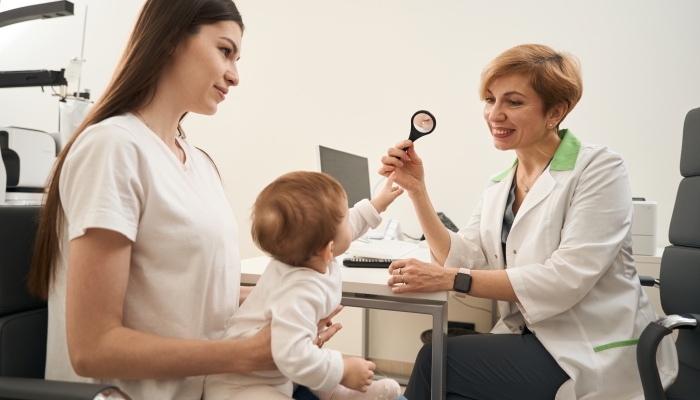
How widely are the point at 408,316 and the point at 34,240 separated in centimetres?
243

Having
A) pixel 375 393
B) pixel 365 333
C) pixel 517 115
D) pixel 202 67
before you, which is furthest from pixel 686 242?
pixel 365 333

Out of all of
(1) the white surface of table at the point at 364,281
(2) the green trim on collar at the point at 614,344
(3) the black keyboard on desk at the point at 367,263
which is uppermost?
(1) the white surface of table at the point at 364,281

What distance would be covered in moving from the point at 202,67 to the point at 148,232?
373mm

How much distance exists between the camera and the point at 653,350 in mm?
1128

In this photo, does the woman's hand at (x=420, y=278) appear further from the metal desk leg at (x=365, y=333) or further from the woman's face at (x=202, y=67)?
the metal desk leg at (x=365, y=333)

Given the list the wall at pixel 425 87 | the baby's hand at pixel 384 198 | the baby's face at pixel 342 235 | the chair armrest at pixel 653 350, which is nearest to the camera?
the baby's face at pixel 342 235

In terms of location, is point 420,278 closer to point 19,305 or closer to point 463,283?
point 463,283

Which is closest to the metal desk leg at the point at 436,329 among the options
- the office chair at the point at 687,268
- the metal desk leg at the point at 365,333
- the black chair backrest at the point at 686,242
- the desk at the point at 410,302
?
the desk at the point at 410,302

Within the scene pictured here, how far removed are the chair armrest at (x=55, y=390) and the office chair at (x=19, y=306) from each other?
0.55 feet

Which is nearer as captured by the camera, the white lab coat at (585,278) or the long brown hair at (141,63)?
the long brown hair at (141,63)

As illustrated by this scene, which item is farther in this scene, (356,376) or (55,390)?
(356,376)

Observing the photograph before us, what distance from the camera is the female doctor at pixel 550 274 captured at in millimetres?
1299

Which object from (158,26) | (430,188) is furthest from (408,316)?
(158,26)

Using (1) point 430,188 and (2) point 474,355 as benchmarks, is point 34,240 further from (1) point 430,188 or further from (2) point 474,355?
(1) point 430,188
